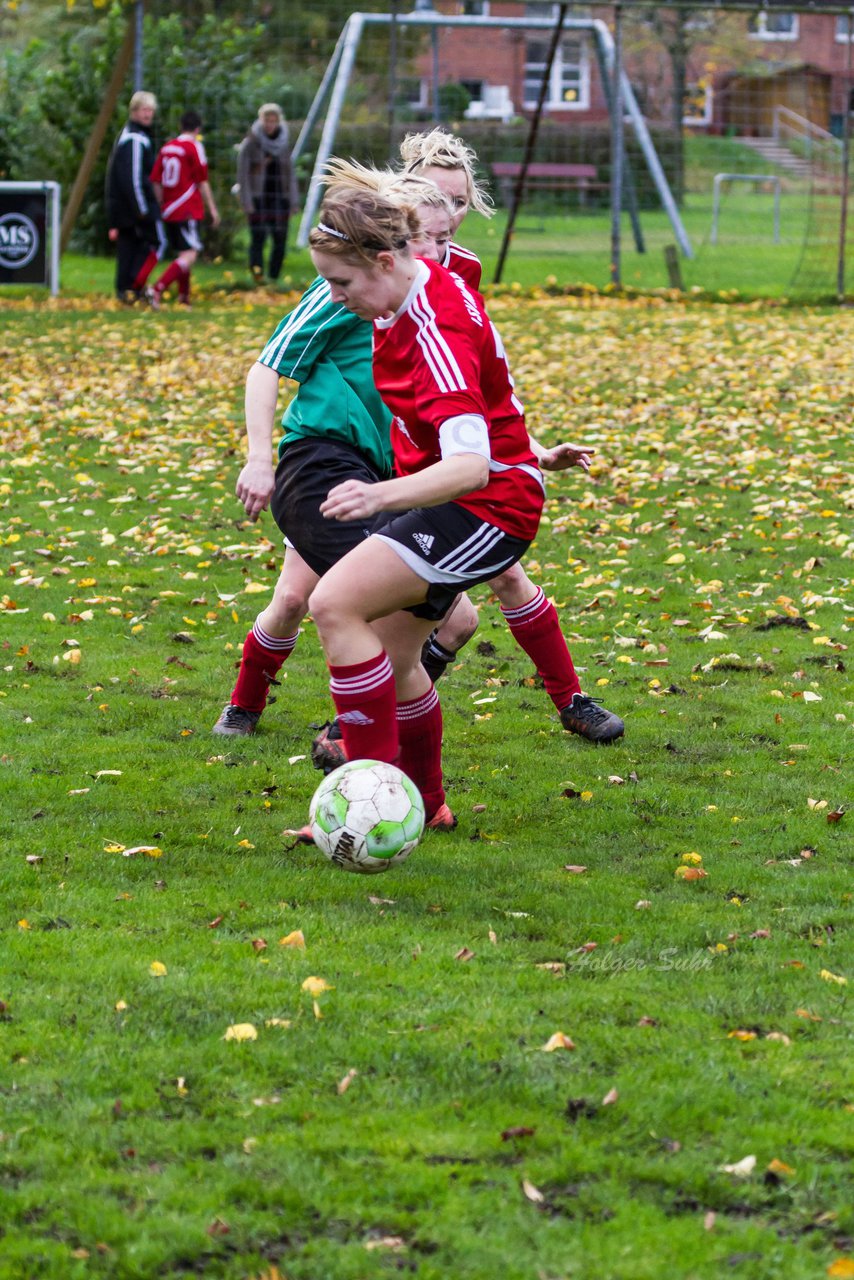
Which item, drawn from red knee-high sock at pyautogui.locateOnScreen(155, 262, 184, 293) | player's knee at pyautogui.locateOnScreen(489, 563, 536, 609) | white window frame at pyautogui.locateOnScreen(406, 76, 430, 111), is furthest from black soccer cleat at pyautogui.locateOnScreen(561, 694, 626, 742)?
white window frame at pyautogui.locateOnScreen(406, 76, 430, 111)

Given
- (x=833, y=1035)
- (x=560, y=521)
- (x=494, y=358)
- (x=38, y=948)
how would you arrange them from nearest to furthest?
(x=833, y=1035) → (x=38, y=948) → (x=494, y=358) → (x=560, y=521)

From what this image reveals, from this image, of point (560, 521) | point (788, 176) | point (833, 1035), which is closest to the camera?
point (833, 1035)

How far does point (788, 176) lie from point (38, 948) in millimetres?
26108

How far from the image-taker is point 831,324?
18547 millimetres

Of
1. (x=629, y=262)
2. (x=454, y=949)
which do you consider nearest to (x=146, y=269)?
(x=629, y=262)

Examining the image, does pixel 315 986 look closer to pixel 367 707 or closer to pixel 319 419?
pixel 367 707

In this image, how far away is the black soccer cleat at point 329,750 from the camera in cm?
555

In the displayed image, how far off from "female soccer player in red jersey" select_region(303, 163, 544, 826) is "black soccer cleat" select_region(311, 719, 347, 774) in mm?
730

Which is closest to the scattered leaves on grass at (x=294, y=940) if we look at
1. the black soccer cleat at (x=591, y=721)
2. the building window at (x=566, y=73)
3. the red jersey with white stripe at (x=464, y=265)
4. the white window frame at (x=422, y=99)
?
the black soccer cleat at (x=591, y=721)

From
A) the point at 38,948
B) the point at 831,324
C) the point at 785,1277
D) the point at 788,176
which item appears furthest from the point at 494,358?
the point at 788,176

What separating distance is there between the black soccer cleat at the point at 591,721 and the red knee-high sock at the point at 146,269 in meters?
14.7

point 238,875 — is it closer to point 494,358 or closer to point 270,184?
point 494,358

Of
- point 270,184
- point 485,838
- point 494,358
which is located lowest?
point 485,838

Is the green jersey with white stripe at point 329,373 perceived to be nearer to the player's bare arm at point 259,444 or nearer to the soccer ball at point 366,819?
the player's bare arm at point 259,444
